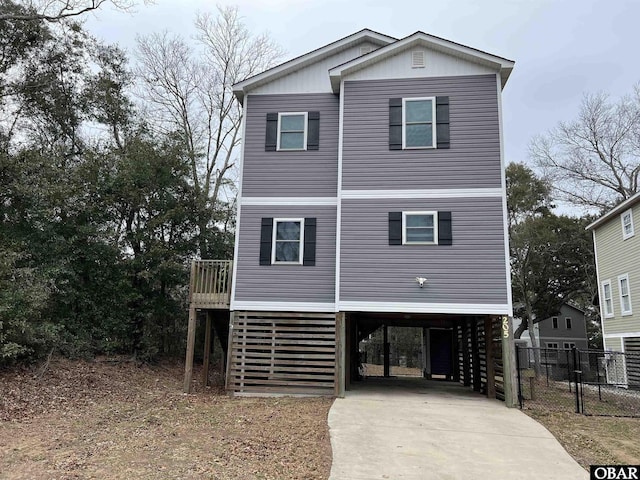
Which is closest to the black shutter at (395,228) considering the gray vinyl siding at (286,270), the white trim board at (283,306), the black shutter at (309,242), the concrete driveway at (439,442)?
the gray vinyl siding at (286,270)

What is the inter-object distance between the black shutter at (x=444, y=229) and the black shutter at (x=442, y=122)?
1.70 m

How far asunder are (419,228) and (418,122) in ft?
8.66

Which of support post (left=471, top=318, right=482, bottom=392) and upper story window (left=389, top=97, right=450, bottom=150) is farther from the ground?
upper story window (left=389, top=97, right=450, bottom=150)

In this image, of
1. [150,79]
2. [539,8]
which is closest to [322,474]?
[539,8]

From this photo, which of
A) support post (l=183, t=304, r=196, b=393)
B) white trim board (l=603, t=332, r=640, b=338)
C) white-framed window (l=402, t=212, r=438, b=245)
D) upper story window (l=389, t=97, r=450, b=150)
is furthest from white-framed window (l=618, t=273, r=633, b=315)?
support post (l=183, t=304, r=196, b=393)

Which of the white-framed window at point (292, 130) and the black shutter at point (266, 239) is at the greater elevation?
the white-framed window at point (292, 130)

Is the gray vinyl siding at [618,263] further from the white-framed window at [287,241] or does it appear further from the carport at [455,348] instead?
the white-framed window at [287,241]

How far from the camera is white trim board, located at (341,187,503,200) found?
35.9 feet

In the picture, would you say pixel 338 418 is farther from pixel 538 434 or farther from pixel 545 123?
pixel 545 123

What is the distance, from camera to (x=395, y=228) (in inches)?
436

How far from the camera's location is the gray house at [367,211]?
10.8 m

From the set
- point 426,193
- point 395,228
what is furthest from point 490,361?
point 426,193

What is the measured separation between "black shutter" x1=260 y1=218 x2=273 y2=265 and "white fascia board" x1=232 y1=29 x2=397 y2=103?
3.66 m

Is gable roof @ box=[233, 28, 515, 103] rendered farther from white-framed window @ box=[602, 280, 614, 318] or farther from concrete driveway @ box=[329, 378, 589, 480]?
white-framed window @ box=[602, 280, 614, 318]
